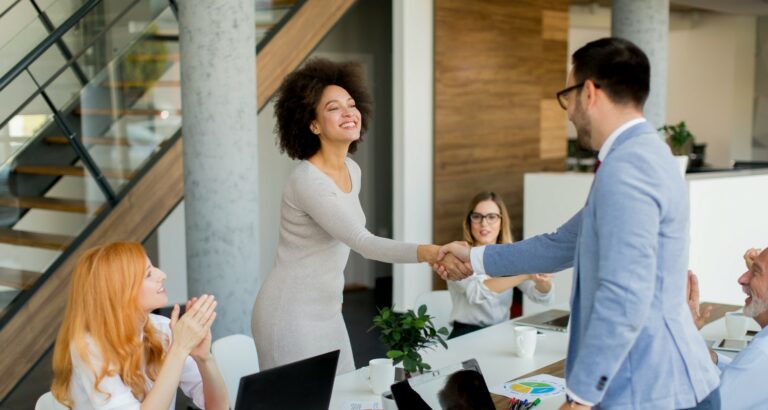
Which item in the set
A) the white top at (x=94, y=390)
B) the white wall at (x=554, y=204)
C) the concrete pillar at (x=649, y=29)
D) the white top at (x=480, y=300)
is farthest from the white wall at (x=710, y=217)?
the white top at (x=94, y=390)

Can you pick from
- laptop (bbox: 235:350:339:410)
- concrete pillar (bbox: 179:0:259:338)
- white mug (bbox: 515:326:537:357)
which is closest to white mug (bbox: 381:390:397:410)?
laptop (bbox: 235:350:339:410)

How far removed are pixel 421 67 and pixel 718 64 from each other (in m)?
8.98

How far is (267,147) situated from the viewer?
853 centimetres

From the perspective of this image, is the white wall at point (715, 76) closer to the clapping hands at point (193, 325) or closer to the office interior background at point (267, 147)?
the office interior background at point (267, 147)

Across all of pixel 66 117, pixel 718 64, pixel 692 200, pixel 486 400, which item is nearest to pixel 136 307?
pixel 486 400

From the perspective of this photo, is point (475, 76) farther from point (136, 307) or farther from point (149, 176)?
point (136, 307)

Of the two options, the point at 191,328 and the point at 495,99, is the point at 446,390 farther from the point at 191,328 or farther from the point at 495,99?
the point at 495,99

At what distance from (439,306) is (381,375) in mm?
1656

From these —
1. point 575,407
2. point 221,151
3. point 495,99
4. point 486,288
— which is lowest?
point 486,288

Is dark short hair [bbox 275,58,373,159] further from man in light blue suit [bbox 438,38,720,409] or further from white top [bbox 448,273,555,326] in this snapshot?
man in light blue suit [bbox 438,38,720,409]

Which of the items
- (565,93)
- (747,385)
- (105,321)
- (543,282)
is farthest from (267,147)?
(565,93)

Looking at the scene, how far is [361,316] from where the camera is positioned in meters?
7.68

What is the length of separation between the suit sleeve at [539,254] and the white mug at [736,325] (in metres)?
1.41

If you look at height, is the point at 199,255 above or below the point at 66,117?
below
